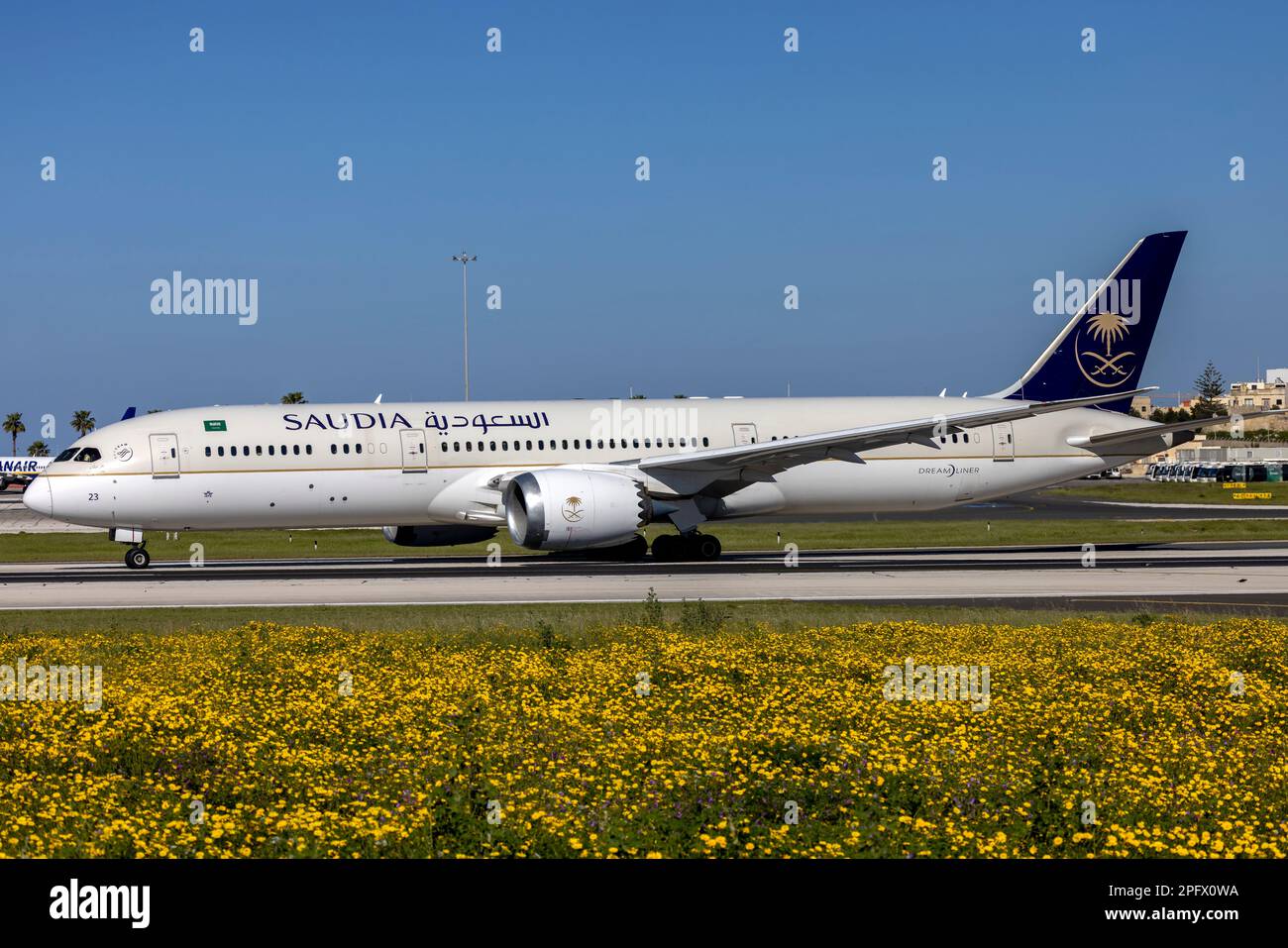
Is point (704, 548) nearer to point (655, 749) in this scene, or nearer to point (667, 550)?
point (667, 550)

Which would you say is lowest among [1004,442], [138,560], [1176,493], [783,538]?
[783,538]

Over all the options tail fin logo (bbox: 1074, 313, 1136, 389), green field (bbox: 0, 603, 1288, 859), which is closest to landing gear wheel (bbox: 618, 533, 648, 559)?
tail fin logo (bbox: 1074, 313, 1136, 389)

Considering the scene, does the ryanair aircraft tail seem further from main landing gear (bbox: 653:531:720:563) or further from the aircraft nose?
the aircraft nose

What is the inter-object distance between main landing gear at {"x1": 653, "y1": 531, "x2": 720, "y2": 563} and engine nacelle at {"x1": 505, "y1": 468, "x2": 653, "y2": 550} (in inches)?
135

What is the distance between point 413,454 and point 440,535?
3792 mm

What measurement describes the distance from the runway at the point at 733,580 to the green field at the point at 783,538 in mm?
5588

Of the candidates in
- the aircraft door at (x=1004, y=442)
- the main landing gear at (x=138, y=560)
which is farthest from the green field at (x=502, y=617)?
the aircraft door at (x=1004, y=442)

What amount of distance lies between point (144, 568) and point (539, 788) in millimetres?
31319

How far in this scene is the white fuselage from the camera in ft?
125

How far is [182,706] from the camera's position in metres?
15.1

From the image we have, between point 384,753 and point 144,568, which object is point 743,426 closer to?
point 144,568

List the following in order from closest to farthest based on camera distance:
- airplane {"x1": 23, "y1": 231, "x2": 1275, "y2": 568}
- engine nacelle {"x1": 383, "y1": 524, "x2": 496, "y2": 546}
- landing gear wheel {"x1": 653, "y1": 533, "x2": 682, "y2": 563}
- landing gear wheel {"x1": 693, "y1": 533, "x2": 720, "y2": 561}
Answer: airplane {"x1": 23, "y1": 231, "x2": 1275, "y2": 568} < landing gear wheel {"x1": 653, "y1": 533, "x2": 682, "y2": 563} < landing gear wheel {"x1": 693, "y1": 533, "x2": 720, "y2": 561} < engine nacelle {"x1": 383, "y1": 524, "x2": 496, "y2": 546}

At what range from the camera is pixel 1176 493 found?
3590 inches

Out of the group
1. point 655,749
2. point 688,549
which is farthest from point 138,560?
point 655,749
